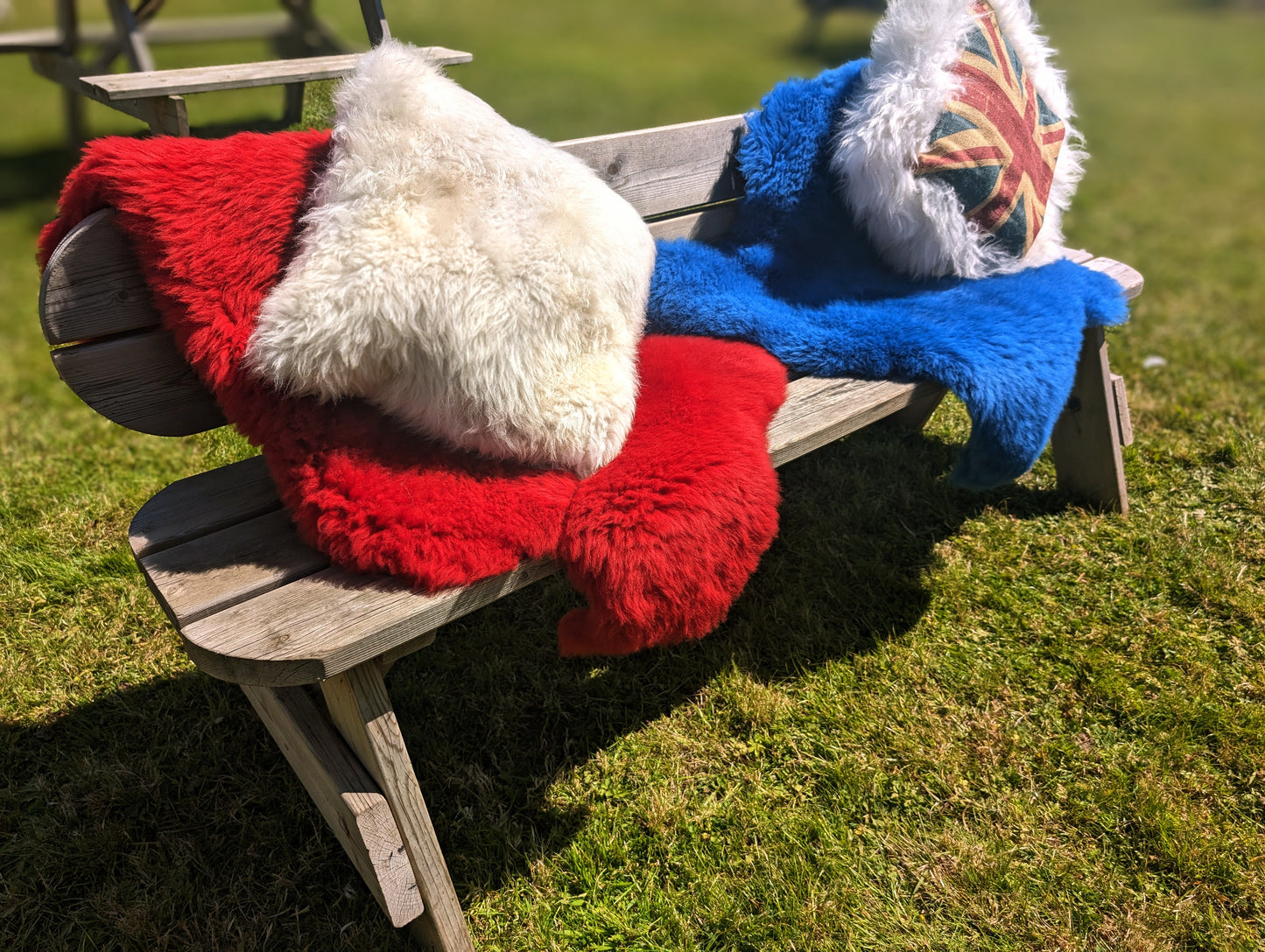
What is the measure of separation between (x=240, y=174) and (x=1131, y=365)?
364cm

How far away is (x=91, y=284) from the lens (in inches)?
61.3

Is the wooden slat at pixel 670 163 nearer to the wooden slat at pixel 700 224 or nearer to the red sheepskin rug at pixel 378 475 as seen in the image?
the wooden slat at pixel 700 224

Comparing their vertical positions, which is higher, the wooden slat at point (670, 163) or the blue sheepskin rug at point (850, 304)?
the wooden slat at point (670, 163)

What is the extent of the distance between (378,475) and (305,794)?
91cm

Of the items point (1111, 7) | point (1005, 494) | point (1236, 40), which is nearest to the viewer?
point (1005, 494)

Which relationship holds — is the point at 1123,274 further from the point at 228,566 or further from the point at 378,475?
the point at 228,566

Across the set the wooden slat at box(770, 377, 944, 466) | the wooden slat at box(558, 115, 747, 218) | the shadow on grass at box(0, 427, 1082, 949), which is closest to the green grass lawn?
the shadow on grass at box(0, 427, 1082, 949)

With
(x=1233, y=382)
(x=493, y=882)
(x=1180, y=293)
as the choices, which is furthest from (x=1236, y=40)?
(x=493, y=882)

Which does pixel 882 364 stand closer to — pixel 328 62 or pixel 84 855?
pixel 328 62

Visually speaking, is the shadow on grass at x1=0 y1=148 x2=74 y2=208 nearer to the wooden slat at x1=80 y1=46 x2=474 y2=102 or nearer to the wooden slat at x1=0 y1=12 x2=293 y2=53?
the wooden slat at x1=0 y1=12 x2=293 y2=53

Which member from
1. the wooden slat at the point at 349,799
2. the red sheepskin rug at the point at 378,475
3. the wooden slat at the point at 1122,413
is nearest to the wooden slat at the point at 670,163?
the red sheepskin rug at the point at 378,475

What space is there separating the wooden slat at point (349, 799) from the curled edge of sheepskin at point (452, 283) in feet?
1.94

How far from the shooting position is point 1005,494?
2.98 m

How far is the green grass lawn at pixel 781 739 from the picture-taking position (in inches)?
71.6
